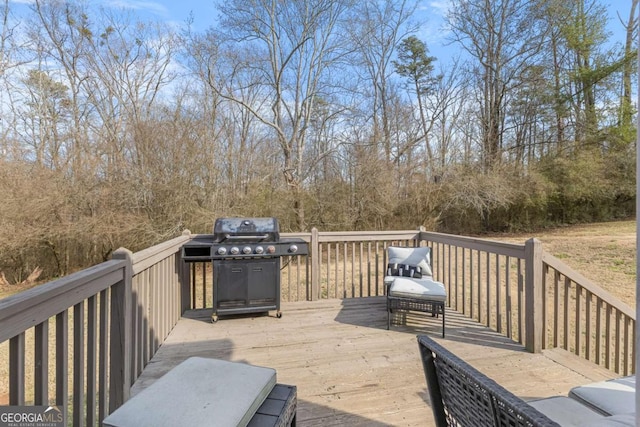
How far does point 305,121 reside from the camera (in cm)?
880

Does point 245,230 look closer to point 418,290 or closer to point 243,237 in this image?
point 243,237

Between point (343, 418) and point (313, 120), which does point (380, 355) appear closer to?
point (343, 418)

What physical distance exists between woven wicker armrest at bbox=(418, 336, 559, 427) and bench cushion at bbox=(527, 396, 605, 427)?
1.38 ft

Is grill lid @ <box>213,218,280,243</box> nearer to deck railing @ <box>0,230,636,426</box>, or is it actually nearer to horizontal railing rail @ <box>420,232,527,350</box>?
deck railing @ <box>0,230,636,426</box>

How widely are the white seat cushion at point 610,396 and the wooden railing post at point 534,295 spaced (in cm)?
120

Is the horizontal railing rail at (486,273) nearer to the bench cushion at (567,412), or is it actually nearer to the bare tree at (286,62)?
the bench cushion at (567,412)

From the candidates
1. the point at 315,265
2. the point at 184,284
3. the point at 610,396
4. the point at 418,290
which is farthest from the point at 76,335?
the point at 315,265

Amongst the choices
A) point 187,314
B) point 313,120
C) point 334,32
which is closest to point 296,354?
point 187,314

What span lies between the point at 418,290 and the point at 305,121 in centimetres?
672

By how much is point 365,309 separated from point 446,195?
6.86m

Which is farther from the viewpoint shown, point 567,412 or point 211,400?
point 567,412

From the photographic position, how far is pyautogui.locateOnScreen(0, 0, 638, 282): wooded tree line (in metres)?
6.33

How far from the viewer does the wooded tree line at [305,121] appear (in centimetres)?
633

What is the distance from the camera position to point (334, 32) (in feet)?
29.7
